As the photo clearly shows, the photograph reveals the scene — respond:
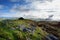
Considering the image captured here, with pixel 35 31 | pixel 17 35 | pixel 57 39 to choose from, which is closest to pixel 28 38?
pixel 17 35

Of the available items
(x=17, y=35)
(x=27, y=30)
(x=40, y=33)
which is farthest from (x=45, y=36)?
(x=17, y=35)

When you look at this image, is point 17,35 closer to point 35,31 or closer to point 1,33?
point 1,33

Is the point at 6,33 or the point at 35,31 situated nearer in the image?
the point at 6,33

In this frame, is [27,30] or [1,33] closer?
[1,33]

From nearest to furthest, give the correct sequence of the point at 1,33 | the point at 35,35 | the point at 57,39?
1. the point at 1,33
2. the point at 35,35
3. the point at 57,39

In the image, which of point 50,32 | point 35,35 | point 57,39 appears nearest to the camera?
point 35,35

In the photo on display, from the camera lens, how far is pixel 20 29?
8169 centimetres

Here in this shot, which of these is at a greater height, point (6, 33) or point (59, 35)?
point (6, 33)

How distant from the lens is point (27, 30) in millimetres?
82062

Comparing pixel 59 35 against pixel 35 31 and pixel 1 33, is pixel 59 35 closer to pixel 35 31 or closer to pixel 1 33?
pixel 35 31

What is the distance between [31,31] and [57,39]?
12.9 metres

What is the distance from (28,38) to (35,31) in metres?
9.74

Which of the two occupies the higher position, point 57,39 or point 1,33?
point 1,33

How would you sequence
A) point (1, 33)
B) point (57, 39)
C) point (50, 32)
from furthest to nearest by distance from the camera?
point (50, 32)
point (57, 39)
point (1, 33)
